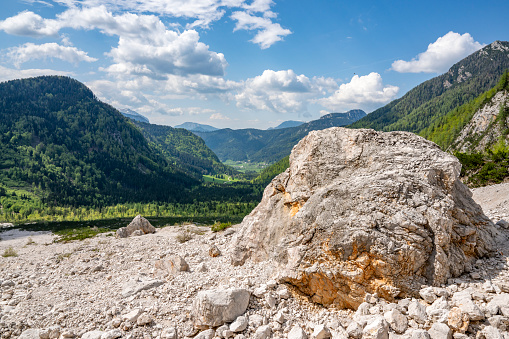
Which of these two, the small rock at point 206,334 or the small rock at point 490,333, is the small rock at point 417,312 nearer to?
the small rock at point 490,333

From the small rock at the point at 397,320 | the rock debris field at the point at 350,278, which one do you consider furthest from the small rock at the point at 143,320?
the small rock at the point at 397,320

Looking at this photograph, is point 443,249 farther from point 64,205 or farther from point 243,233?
point 64,205

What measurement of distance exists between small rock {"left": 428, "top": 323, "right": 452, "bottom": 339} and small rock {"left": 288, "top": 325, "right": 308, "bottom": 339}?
344 centimetres

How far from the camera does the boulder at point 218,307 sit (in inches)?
344

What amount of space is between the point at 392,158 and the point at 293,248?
5706 mm

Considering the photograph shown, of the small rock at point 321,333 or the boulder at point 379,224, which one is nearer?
the small rock at point 321,333

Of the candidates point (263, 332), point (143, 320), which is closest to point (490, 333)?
point (263, 332)

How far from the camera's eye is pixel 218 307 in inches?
344

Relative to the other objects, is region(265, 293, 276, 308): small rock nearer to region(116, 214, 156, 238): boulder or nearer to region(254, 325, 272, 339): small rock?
region(254, 325, 272, 339): small rock

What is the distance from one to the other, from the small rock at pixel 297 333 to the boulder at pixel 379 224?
181cm

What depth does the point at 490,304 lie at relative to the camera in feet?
24.0

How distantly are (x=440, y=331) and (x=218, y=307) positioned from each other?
645 centimetres

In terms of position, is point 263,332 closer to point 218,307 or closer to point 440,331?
point 218,307

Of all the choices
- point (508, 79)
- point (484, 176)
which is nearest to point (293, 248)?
point (484, 176)
